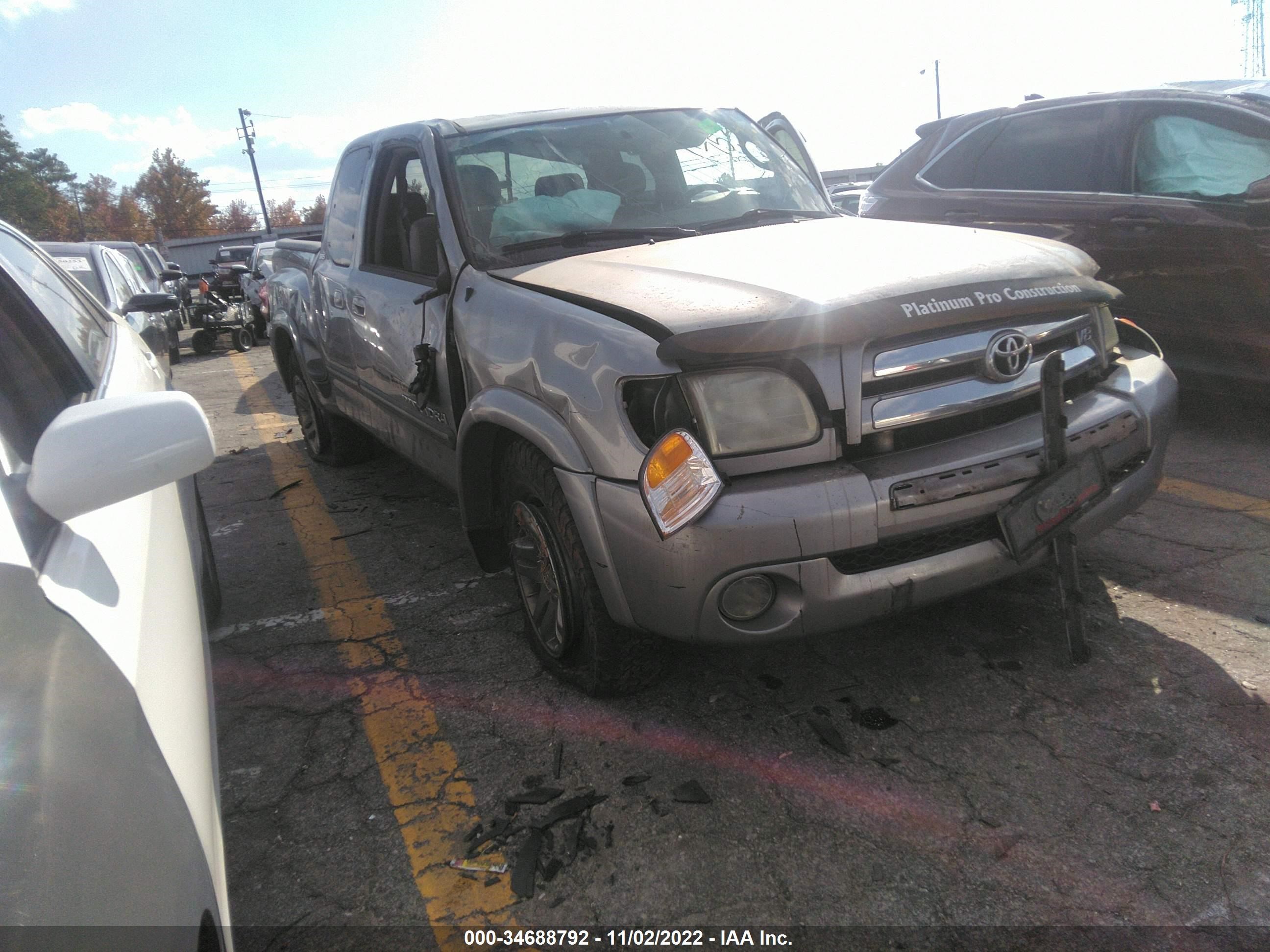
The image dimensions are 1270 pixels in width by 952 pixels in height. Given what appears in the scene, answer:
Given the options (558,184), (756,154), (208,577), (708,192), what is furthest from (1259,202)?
(208,577)

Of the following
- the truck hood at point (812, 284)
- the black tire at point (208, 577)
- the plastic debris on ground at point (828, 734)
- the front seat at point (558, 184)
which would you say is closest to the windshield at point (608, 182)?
the front seat at point (558, 184)

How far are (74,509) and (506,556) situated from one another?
215 centimetres

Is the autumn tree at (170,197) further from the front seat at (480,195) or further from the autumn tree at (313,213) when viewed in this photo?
the front seat at (480,195)

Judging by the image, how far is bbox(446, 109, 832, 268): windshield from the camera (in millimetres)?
3504

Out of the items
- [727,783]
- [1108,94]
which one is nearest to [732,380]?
[727,783]

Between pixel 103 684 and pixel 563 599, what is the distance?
171 cm

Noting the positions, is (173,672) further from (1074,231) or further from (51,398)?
(1074,231)

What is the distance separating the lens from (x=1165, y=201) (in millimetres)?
4980

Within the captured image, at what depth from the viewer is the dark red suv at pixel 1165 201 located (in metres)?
4.73

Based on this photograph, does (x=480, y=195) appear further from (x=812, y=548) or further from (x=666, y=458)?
(x=812, y=548)

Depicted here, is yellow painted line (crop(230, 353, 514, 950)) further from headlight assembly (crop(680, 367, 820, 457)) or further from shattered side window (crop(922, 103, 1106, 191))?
shattered side window (crop(922, 103, 1106, 191))

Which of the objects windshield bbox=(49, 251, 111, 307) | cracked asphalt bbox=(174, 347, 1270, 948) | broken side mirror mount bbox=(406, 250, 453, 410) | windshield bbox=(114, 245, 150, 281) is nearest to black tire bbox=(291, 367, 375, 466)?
cracked asphalt bbox=(174, 347, 1270, 948)

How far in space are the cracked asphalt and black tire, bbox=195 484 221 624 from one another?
0.12 meters

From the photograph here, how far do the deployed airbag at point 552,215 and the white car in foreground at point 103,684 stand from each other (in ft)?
5.81
